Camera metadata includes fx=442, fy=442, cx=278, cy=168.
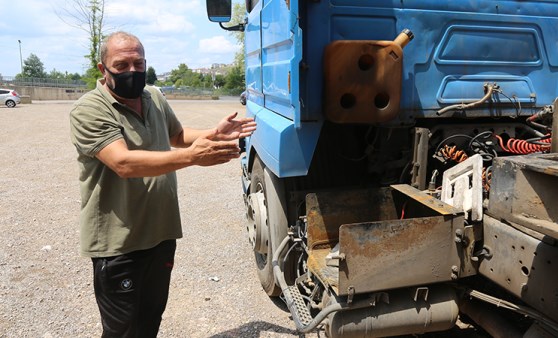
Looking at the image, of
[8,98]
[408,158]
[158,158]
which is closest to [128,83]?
[158,158]

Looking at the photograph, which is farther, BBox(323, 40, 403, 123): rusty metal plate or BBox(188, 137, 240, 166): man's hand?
BBox(323, 40, 403, 123): rusty metal plate

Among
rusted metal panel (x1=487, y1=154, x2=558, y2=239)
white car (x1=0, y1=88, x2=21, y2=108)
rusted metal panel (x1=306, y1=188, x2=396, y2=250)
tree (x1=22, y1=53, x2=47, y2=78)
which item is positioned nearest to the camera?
rusted metal panel (x1=487, y1=154, x2=558, y2=239)

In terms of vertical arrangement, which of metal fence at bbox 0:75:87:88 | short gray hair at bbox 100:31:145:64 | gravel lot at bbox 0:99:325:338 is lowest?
gravel lot at bbox 0:99:325:338

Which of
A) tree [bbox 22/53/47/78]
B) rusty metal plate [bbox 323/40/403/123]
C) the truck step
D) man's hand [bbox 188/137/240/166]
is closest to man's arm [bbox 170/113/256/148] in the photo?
man's hand [bbox 188/137/240/166]

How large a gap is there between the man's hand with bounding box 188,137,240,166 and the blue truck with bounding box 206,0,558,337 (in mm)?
491

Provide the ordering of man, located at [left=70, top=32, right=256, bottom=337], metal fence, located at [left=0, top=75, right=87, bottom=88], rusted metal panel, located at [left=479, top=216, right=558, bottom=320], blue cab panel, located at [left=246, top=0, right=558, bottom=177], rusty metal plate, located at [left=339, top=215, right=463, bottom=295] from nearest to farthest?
rusted metal panel, located at [left=479, top=216, right=558, bottom=320] → rusty metal plate, located at [left=339, top=215, right=463, bottom=295] → man, located at [left=70, top=32, right=256, bottom=337] → blue cab panel, located at [left=246, top=0, right=558, bottom=177] → metal fence, located at [left=0, top=75, right=87, bottom=88]

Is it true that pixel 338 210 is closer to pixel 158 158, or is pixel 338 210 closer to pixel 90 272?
pixel 158 158

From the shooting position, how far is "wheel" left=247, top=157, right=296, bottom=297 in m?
3.09

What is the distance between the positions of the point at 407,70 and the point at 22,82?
52.6 meters

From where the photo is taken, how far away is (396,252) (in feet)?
6.94

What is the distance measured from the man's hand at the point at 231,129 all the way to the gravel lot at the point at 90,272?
1.44 m

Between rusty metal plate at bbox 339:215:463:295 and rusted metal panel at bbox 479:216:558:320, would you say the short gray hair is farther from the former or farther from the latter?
rusted metal panel at bbox 479:216:558:320

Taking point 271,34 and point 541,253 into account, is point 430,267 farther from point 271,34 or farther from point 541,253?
point 271,34

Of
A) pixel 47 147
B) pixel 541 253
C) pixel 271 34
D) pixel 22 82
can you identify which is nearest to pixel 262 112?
pixel 271 34
